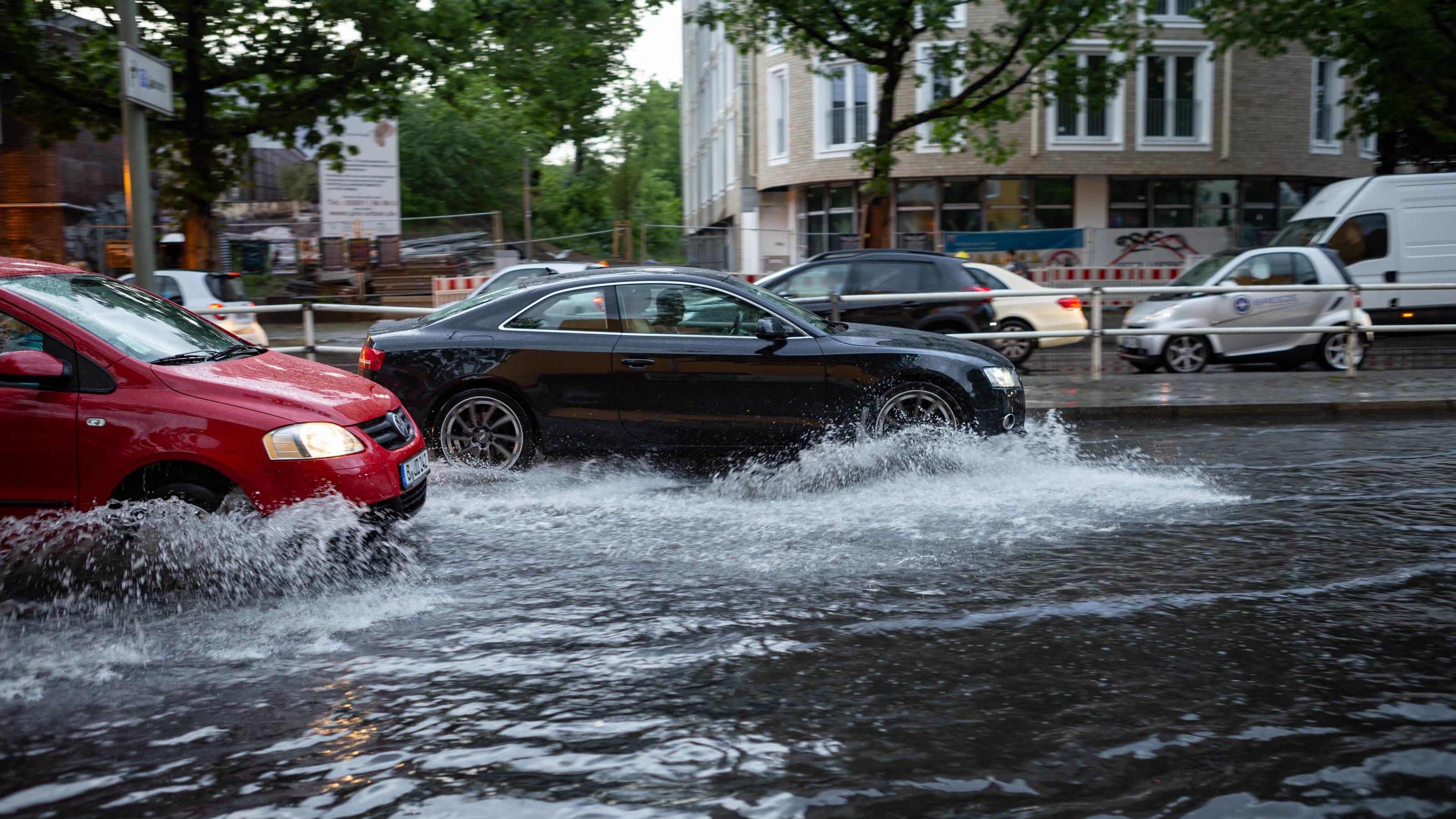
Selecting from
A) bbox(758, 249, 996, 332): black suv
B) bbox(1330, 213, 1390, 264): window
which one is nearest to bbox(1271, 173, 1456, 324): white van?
bbox(1330, 213, 1390, 264): window

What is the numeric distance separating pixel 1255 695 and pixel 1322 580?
1.81 m

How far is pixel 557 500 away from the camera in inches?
310

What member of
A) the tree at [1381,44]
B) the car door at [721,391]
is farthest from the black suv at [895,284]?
the tree at [1381,44]

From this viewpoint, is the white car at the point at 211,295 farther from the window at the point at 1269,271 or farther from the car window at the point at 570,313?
the window at the point at 1269,271

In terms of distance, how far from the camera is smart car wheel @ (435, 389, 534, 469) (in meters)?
8.86

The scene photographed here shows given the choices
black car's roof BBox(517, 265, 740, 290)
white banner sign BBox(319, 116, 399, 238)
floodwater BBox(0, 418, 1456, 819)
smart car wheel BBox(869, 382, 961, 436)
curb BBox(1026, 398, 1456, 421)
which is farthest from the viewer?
white banner sign BBox(319, 116, 399, 238)

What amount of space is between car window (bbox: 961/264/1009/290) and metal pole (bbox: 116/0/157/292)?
9293mm

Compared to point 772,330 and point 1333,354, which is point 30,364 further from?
point 1333,354

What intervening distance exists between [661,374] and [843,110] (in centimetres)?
2789

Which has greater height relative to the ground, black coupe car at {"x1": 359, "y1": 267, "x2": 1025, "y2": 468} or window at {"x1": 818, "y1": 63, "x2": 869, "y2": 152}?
window at {"x1": 818, "y1": 63, "x2": 869, "y2": 152}

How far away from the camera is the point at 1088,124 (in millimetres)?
34719

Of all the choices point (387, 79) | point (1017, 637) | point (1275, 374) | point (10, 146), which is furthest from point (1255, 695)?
point (10, 146)

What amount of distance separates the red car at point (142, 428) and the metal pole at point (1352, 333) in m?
12.2

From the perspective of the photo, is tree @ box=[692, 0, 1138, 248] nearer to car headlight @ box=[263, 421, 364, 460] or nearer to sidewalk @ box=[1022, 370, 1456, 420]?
sidewalk @ box=[1022, 370, 1456, 420]
